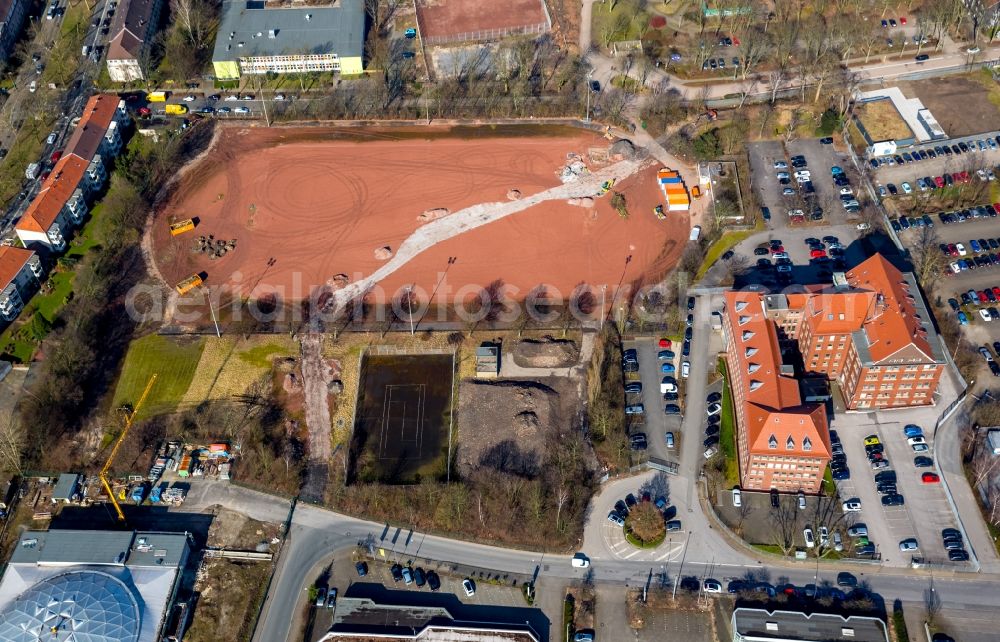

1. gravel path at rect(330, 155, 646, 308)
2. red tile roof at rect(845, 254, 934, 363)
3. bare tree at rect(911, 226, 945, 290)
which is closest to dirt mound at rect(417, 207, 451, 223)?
gravel path at rect(330, 155, 646, 308)

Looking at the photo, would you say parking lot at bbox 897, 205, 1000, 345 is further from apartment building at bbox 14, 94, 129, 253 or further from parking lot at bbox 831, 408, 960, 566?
apartment building at bbox 14, 94, 129, 253

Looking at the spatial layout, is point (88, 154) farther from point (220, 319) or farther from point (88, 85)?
point (220, 319)

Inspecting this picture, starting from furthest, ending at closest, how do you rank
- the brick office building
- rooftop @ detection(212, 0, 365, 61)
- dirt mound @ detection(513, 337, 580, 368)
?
rooftop @ detection(212, 0, 365, 61)
dirt mound @ detection(513, 337, 580, 368)
the brick office building

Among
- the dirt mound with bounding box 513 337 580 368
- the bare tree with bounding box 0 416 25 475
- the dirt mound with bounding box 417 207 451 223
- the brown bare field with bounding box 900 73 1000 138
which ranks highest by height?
the brown bare field with bounding box 900 73 1000 138

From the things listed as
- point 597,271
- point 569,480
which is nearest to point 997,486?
point 569,480

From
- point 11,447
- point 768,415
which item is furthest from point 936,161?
point 11,447

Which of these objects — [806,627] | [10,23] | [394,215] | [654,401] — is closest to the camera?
[806,627]

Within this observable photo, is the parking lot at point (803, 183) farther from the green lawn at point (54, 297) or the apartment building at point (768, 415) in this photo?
the green lawn at point (54, 297)

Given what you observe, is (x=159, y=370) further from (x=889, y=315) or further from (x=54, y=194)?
(x=889, y=315)
